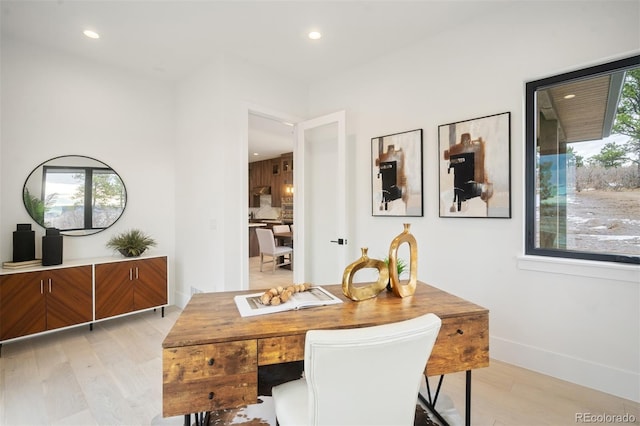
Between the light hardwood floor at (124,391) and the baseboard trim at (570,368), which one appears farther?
the baseboard trim at (570,368)

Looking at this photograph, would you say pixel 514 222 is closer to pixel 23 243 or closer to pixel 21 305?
pixel 21 305

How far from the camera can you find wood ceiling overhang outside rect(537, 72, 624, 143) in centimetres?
207

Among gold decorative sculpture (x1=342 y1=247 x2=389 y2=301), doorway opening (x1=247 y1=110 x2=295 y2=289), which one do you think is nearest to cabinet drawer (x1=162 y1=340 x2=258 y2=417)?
gold decorative sculpture (x1=342 y1=247 x2=389 y2=301)

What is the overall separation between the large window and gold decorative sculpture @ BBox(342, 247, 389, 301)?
1443mm

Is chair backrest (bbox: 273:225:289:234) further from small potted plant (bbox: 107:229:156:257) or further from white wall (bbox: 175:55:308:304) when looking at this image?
small potted plant (bbox: 107:229:156:257)

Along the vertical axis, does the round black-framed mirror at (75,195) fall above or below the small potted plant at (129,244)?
above

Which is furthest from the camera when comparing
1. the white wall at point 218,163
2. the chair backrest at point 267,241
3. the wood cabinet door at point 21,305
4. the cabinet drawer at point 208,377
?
the chair backrest at point 267,241

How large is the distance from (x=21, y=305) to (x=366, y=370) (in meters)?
3.16

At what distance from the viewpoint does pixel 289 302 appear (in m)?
1.41

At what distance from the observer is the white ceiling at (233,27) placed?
2357 millimetres

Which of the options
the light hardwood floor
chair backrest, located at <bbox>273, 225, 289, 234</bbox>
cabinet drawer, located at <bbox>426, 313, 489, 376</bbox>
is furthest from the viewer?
chair backrest, located at <bbox>273, 225, 289, 234</bbox>

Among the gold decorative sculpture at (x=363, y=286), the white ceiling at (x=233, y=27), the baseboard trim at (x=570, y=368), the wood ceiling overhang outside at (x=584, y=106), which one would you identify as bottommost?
the baseboard trim at (x=570, y=368)

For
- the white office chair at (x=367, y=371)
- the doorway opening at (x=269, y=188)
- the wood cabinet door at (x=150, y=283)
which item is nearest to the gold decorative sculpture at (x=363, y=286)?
the white office chair at (x=367, y=371)

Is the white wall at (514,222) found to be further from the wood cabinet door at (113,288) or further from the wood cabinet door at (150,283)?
the wood cabinet door at (113,288)
